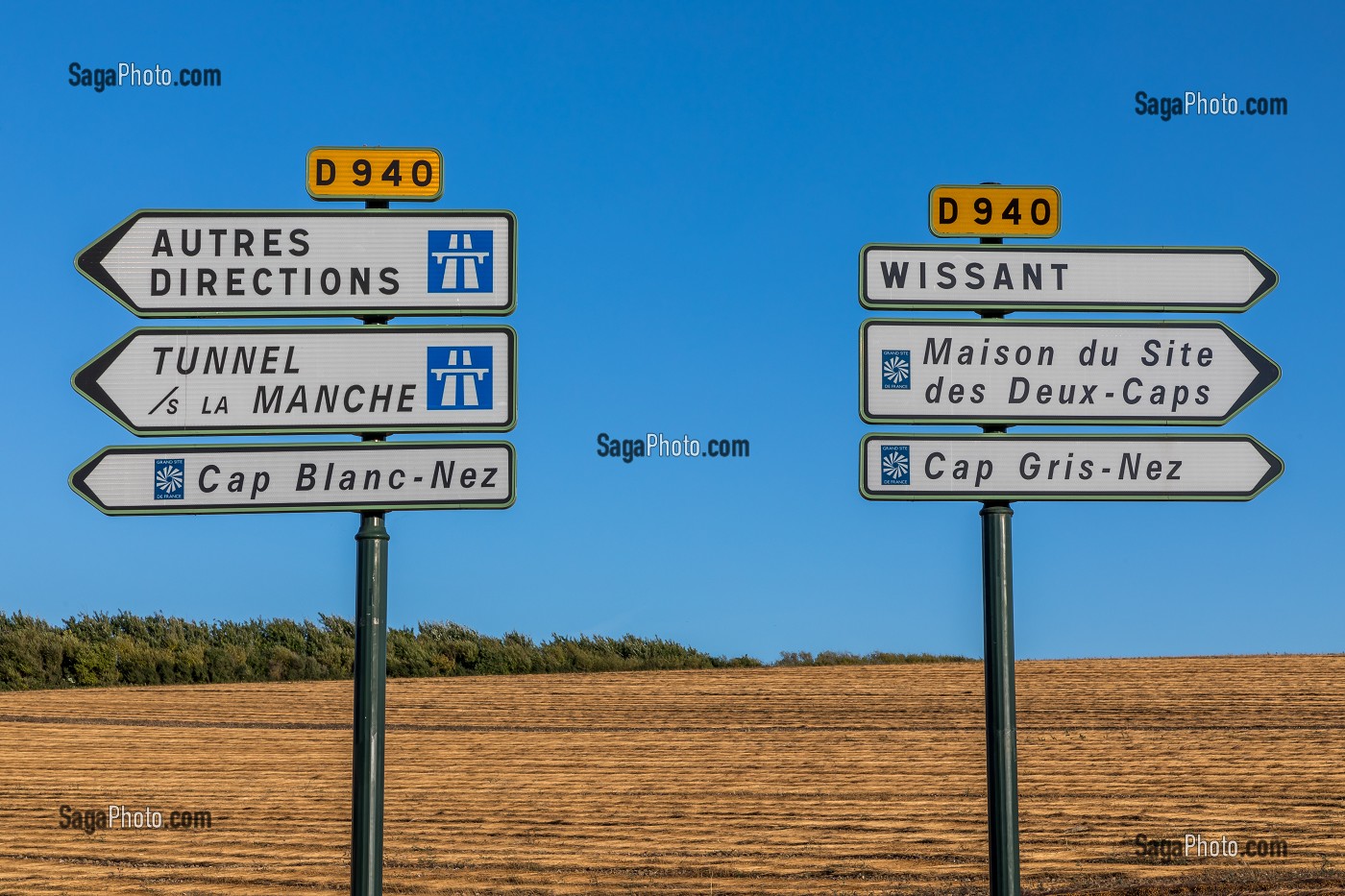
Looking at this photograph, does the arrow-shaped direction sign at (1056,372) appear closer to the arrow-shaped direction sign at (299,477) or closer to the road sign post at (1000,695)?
the road sign post at (1000,695)

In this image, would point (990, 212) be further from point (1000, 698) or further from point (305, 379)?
point (305, 379)

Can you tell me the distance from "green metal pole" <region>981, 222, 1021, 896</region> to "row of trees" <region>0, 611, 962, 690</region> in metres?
28.6

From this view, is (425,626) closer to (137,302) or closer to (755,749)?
(755,749)

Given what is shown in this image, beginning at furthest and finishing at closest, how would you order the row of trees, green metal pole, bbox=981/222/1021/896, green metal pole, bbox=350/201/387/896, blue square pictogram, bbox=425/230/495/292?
1. the row of trees
2. blue square pictogram, bbox=425/230/495/292
3. green metal pole, bbox=981/222/1021/896
4. green metal pole, bbox=350/201/387/896

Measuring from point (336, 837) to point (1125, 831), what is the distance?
960 centimetres

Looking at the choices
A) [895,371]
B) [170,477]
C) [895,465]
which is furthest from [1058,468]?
[170,477]

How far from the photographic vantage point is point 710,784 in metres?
19.0

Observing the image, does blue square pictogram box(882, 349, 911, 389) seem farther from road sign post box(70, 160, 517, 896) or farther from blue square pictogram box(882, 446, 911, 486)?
road sign post box(70, 160, 517, 896)

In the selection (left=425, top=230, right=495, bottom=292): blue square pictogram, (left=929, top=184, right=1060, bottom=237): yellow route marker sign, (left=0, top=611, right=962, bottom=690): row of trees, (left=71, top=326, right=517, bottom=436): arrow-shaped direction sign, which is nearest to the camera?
(left=71, top=326, right=517, bottom=436): arrow-shaped direction sign

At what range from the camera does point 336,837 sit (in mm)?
16453

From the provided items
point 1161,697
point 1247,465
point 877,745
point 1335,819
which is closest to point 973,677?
point 1161,697

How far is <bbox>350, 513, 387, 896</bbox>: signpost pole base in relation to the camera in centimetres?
725

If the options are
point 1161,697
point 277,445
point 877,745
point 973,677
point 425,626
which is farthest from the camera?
point 425,626

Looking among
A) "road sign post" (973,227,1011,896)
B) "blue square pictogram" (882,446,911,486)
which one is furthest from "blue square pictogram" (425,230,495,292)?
"road sign post" (973,227,1011,896)
